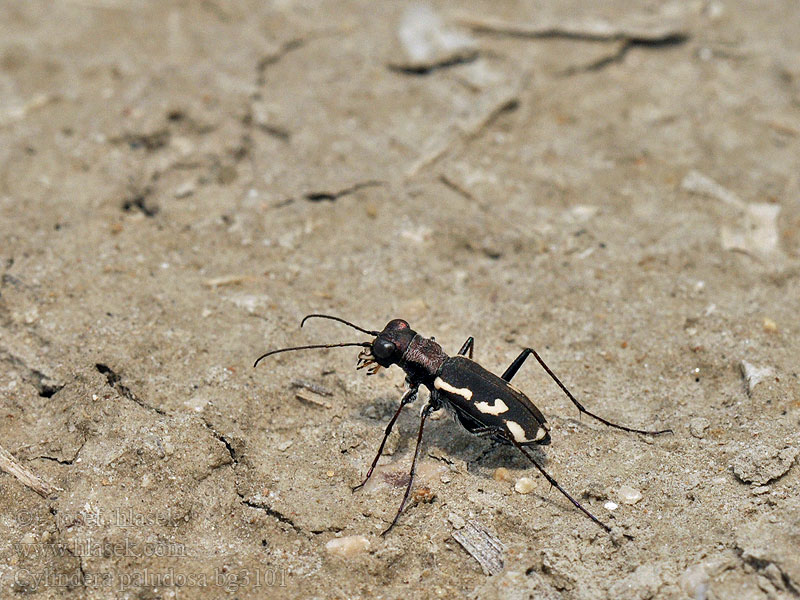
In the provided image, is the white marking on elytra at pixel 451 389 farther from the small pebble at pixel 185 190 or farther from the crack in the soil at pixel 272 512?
the small pebble at pixel 185 190

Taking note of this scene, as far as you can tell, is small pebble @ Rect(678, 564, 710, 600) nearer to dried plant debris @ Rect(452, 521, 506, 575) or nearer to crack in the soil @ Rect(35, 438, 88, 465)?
dried plant debris @ Rect(452, 521, 506, 575)

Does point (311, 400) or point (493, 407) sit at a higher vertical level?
point (493, 407)

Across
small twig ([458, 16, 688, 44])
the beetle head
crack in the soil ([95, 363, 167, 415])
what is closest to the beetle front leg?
the beetle head

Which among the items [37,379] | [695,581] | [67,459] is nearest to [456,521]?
[695,581]

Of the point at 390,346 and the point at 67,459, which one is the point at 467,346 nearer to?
the point at 390,346

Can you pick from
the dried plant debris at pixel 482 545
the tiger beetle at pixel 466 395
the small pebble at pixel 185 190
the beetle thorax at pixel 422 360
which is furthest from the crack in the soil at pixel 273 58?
the dried plant debris at pixel 482 545

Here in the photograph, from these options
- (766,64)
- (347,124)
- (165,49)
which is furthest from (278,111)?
(766,64)
